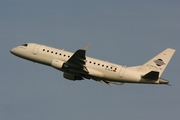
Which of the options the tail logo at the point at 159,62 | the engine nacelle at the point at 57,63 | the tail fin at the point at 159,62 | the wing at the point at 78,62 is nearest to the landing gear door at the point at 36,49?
the engine nacelle at the point at 57,63

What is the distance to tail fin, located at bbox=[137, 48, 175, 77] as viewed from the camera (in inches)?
3059

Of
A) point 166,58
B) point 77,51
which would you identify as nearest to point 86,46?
point 77,51

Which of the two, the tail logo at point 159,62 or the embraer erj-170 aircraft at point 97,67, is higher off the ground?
the tail logo at point 159,62

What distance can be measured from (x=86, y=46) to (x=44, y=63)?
378 inches

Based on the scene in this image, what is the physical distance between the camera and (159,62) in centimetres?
7812

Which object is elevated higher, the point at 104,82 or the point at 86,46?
the point at 86,46

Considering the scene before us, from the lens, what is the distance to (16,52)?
84250mm

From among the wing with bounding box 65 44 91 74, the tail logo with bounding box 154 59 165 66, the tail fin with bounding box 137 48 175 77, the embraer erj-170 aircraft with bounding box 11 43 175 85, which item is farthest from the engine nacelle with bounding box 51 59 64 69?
the tail logo with bounding box 154 59 165 66

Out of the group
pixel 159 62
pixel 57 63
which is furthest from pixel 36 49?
pixel 159 62

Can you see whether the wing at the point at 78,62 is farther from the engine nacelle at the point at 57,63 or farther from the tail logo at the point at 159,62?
the tail logo at the point at 159,62

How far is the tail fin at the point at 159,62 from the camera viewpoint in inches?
3059

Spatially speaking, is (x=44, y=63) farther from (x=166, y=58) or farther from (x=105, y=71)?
(x=166, y=58)

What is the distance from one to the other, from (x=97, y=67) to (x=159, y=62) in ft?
30.9

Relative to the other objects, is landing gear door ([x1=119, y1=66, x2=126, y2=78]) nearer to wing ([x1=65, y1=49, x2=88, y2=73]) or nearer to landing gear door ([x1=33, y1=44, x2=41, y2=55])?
wing ([x1=65, y1=49, x2=88, y2=73])
